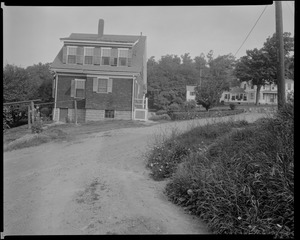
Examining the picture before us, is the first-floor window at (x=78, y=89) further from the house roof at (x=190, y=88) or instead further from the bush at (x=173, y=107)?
the house roof at (x=190, y=88)

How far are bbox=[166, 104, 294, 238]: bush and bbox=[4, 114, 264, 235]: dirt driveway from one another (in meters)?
0.23

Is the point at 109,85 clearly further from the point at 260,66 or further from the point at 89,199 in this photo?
the point at 260,66

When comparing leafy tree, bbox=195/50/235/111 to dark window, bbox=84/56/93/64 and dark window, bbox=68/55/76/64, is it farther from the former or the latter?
dark window, bbox=84/56/93/64

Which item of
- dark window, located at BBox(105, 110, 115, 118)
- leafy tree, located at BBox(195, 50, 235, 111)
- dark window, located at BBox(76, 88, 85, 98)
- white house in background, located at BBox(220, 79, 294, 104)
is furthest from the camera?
dark window, located at BBox(76, 88, 85, 98)

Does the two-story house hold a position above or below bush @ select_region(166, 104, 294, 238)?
above

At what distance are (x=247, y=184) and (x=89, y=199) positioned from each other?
1689mm

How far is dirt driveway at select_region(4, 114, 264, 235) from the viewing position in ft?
6.22

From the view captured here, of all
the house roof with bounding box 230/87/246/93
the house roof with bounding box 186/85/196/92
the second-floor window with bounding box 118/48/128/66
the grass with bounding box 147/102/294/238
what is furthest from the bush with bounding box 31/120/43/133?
the second-floor window with bounding box 118/48/128/66

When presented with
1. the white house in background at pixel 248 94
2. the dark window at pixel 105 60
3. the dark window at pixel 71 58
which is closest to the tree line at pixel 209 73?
the white house in background at pixel 248 94

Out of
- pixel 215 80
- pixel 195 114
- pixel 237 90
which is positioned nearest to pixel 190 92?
pixel 215 80

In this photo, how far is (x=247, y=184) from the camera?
2.68 meters

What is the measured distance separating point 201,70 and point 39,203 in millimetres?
2281

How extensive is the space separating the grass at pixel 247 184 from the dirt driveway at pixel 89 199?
237mm

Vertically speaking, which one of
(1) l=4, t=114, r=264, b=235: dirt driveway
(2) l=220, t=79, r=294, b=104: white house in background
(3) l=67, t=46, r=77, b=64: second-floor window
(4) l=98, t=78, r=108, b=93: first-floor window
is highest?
(3) l=67, t=46, r=77, b=64: second-floor window
